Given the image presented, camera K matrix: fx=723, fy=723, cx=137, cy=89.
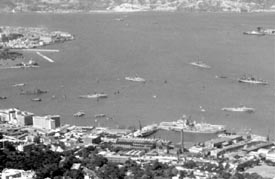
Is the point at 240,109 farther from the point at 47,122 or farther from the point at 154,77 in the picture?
the point at 154,77

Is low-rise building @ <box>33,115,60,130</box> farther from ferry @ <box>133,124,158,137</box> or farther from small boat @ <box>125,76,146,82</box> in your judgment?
small boat @ <box>125,76,146,82</box>

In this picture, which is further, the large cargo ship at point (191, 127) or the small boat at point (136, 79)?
the small boat at point (136, 79)

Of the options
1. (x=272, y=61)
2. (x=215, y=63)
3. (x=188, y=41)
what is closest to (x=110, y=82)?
(x=215, y=63)

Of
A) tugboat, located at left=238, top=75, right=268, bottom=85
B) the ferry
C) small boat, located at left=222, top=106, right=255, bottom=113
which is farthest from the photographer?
tugboat, located at left=238, top=75, right=268, bottom=85

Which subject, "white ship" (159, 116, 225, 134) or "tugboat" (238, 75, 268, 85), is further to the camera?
"tugboat" (238, 75, 268, 85)

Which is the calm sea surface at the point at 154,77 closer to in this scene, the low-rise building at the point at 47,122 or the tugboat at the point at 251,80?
the tugboat at the point at 251,80

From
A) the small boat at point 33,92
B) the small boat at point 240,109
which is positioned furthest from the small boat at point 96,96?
the small boat at point 240,109

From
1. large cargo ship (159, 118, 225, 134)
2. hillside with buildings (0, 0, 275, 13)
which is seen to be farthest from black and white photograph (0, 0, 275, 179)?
hillside with buildings (0, 0, 275, 13)
